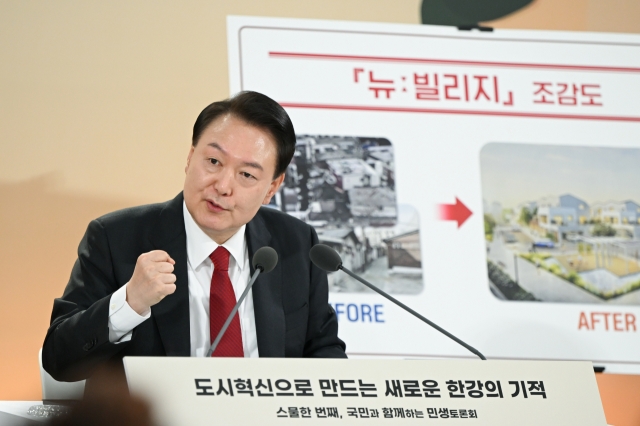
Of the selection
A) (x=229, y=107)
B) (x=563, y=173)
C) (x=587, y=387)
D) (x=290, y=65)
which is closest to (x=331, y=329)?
(x=229, y=107)

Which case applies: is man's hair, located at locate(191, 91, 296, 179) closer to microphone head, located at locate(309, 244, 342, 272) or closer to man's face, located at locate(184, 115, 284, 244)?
man's face, located at locate(184, 115, 284, 244)

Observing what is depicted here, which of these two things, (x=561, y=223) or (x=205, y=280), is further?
(x=561, y=223)

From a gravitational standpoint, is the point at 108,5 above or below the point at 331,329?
above

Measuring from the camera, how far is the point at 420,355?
3059 millimetres

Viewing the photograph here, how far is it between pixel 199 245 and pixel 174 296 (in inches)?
6.8

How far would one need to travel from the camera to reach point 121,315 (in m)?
1.71

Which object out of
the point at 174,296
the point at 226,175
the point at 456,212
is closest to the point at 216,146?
the point at 226,175

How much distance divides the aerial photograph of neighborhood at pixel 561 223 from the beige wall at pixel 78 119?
1.21 m

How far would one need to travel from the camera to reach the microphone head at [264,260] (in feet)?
6.22

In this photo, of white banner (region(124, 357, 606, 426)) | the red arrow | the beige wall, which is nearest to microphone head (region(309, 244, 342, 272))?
white banner (region(124, 357, 606, 426))

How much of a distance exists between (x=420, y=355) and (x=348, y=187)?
0.70m

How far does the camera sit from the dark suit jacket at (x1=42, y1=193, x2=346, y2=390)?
1787 millimetres

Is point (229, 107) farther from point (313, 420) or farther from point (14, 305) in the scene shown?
point (14, 305)

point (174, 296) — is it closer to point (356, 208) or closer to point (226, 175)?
point (226, 175)
